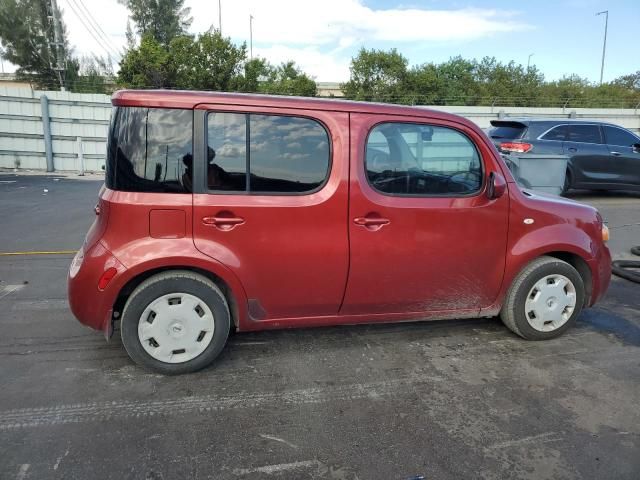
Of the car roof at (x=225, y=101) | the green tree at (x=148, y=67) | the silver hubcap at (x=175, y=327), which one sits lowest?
the silver hubcap at (x=175, y=327)

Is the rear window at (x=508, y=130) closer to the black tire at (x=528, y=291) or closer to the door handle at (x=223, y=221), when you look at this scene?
the black tire at (x=528, y=291)

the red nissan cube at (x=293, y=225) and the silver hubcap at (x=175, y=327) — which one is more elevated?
the red nissan cube at (x=293, y=225)

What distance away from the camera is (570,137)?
10.1m

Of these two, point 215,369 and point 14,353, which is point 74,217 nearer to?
point 14,353

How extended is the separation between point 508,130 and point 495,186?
7.18 meters

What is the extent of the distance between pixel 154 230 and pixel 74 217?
20.7 ft

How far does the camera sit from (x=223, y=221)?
3.10 meters

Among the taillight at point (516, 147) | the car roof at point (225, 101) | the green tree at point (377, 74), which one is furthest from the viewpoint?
the green tree at point (377, 74)

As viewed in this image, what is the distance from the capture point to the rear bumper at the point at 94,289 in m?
3.04

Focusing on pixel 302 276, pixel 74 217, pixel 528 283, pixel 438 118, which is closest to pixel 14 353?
pixel 302 276

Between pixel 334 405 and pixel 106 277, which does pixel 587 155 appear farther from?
pixel 106 277

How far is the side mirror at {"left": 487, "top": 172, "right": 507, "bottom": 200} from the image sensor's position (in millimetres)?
3523

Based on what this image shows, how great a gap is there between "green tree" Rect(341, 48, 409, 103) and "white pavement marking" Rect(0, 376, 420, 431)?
106 ft

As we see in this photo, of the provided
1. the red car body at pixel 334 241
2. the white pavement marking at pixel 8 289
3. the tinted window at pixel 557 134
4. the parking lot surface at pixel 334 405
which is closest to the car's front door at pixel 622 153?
the tinted window at pixel 557 134
